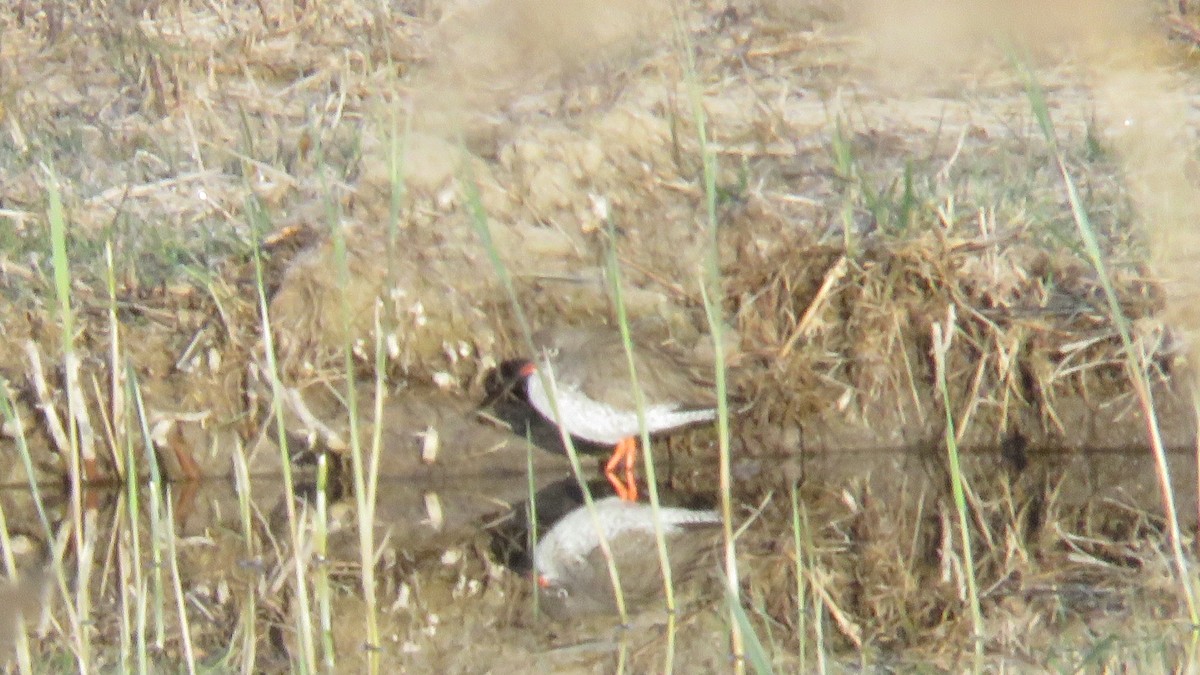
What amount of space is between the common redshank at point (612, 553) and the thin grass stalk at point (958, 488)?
29.2 inches

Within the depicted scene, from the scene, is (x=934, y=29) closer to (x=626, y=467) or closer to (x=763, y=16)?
(x=626, y=467)

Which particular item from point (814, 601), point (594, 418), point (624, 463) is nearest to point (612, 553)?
point (814, 601)

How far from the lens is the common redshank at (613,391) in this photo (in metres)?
5.34

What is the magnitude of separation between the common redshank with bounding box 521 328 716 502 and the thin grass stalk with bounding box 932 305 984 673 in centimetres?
73

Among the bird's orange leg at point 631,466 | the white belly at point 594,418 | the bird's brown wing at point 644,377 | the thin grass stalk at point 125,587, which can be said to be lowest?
the bird's orange leg at point 631,466

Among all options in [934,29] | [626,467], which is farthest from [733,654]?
[626,467]

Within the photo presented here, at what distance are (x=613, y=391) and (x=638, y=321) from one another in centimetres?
25

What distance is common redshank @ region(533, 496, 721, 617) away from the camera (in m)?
4.24

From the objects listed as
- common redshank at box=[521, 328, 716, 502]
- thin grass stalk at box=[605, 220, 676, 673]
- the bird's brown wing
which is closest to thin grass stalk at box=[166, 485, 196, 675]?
thin grass stalk at box=[605, 220, 676, 673]

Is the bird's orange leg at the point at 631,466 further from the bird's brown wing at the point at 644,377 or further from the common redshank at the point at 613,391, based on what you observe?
the bird's brown wing at the point at 644,377

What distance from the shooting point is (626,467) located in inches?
223

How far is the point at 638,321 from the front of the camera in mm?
5602

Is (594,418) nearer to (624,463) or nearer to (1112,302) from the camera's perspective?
(624,463)

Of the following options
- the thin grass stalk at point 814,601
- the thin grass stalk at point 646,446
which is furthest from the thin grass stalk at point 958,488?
the thin grass stalk at point 646,446
